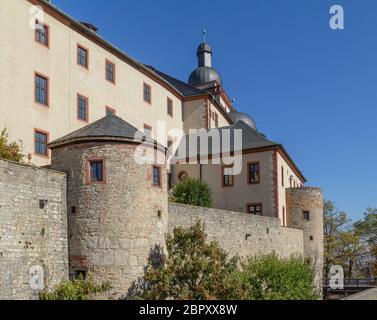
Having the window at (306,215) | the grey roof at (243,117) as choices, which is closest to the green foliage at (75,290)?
the window at (306,215)

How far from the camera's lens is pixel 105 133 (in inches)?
754

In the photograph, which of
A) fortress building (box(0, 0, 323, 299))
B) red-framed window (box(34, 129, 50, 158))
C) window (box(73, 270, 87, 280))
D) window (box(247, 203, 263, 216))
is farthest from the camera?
window (box(247, 203, 263, 216))

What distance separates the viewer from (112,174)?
61.8ft

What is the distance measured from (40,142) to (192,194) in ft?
28.2

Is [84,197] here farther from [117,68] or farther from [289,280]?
[117,68]

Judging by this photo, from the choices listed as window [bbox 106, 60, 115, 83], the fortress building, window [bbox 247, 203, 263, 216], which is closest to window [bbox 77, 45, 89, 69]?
the fortress building

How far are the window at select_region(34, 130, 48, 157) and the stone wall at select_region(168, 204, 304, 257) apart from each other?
24.3ft

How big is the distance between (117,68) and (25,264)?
18.3m

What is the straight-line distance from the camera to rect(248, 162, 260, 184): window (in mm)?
34531

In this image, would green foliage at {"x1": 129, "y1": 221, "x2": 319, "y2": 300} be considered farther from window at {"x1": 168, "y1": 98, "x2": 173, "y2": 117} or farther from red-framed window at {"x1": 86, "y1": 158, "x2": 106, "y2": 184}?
window at {"x1": 168, "y1": 98, "x2": 173, "y2": 117}

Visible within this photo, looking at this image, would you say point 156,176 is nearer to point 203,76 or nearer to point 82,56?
point 82,56

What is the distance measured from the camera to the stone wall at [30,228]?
16312mm
